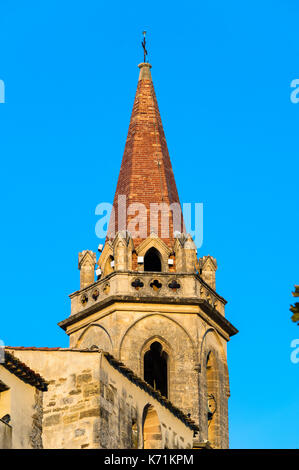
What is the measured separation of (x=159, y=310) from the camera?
44.1 meters

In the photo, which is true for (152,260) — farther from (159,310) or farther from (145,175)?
(145,175)

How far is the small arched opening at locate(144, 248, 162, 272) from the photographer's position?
4628 centimetres

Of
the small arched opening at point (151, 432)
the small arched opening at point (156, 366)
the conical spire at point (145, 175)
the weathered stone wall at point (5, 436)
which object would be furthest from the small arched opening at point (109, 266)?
the weathered stone wall at point (5, 436)

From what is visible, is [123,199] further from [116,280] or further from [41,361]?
[41,361]

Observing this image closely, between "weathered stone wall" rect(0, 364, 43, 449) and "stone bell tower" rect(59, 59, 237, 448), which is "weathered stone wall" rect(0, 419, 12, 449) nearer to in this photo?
"weathered stone wall" rect(0, 364, 43, 449)

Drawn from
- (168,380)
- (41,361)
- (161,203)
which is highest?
(161,203)

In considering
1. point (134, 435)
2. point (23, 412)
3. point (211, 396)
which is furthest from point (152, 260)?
point (23, 412)

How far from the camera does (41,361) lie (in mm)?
30531

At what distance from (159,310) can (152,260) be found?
2867 mm

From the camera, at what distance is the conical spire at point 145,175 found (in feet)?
155

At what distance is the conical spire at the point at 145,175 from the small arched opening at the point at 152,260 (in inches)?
19.9

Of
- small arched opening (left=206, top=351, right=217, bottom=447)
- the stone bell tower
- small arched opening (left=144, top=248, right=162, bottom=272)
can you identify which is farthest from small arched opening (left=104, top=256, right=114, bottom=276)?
small arched opening (left=206, top=351, right=217, bottom=447)
